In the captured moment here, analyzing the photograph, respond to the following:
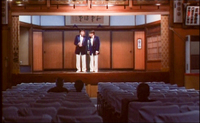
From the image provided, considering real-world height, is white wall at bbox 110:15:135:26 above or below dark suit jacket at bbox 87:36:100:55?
above

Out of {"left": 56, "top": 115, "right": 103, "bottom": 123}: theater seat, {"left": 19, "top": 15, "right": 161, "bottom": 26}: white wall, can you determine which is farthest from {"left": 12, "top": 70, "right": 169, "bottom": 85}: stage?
{"left": 56, "top": 115, "right": 103, "bottom": 123}: theater seat

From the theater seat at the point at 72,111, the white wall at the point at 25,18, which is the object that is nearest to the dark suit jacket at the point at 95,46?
the white wall at the point at 25,18

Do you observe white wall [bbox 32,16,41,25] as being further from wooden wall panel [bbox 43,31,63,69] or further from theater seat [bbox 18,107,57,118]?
theater seat [bbox 18,107,57,118]

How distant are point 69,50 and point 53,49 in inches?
32.5

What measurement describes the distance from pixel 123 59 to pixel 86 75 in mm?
5886

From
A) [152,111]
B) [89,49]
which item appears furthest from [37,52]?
[152,111]

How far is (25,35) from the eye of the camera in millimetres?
15695

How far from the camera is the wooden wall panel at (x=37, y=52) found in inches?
646

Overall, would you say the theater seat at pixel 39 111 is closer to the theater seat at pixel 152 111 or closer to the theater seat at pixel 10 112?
the theater seat at pixel 10 112

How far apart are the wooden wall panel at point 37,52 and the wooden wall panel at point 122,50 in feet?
12.3

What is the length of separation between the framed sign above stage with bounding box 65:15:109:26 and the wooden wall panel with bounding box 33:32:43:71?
1.66 metres

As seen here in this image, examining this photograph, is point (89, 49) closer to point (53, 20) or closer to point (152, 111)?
point (53, 20)

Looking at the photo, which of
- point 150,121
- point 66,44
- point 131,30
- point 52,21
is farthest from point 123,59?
point 150,121

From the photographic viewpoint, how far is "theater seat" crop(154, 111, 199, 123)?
2.93m
